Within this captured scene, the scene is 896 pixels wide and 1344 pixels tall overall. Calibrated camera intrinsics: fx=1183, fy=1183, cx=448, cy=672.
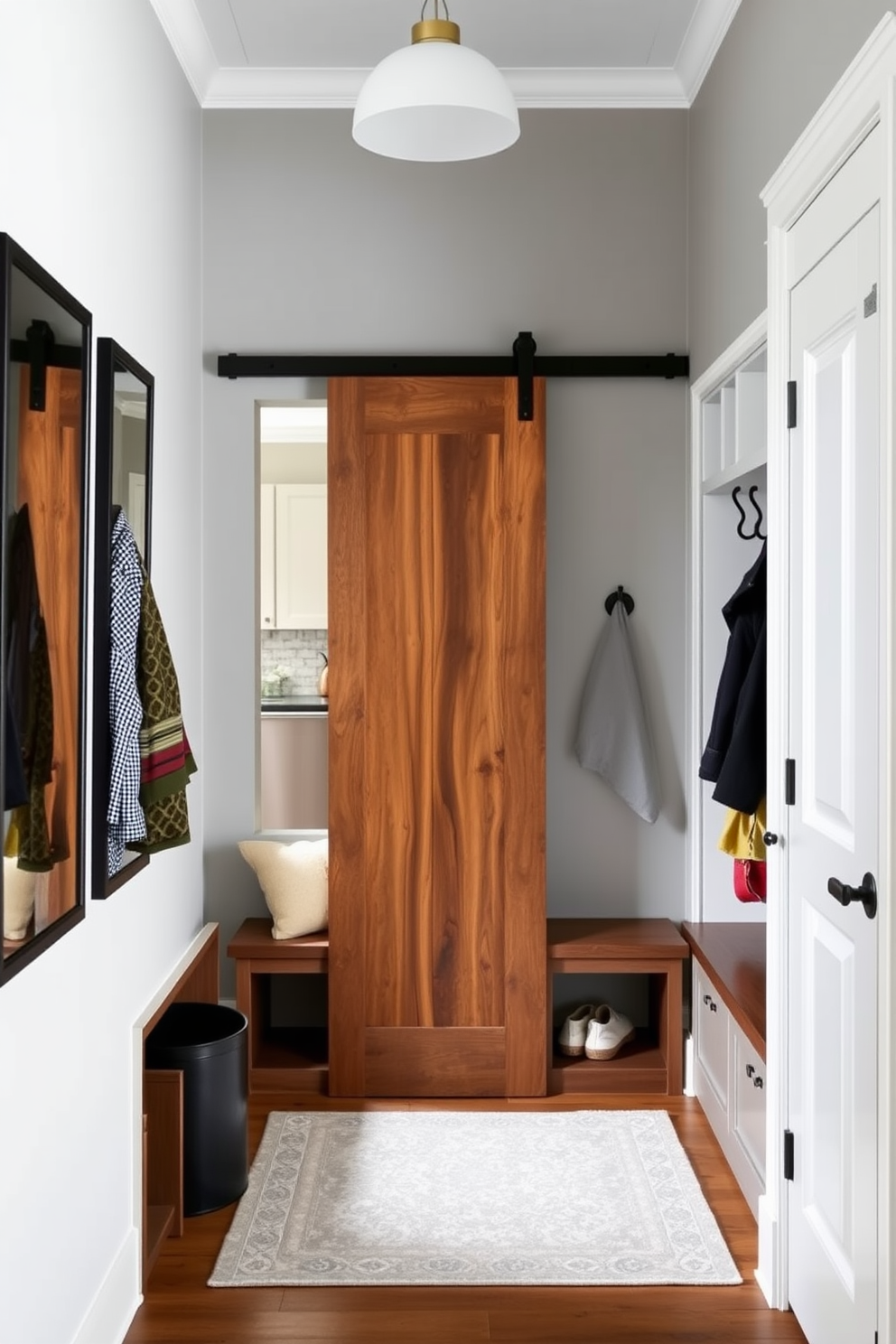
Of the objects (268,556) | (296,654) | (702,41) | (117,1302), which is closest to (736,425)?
(702,41)

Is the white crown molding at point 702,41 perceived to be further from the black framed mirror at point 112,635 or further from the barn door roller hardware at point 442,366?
the black framed mirror at point 112,635

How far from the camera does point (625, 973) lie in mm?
3576

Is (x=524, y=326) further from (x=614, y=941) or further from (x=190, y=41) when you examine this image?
(x=614, y=941)

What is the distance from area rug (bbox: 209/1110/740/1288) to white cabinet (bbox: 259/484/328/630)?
4.34 m

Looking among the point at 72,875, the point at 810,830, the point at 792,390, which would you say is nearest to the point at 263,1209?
the point at 72,875

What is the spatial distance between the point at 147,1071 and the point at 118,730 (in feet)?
3.02

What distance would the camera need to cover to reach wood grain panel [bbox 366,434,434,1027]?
3.47 m

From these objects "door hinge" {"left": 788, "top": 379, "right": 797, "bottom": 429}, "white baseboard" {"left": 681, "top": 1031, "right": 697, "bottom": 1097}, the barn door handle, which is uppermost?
"door hinge" {"left": 788, "top": 379, "right": 797, "bottom": 429}

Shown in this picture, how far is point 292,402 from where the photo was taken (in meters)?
3.69

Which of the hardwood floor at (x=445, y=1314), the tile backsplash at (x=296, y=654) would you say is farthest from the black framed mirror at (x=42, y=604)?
the tile backsplash at (x=296, y=654)

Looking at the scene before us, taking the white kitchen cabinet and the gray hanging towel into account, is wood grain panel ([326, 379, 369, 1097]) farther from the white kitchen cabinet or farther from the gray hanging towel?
the white kitchen cabinet

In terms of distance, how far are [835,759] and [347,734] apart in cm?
169

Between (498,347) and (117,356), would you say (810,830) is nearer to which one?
(117,356)

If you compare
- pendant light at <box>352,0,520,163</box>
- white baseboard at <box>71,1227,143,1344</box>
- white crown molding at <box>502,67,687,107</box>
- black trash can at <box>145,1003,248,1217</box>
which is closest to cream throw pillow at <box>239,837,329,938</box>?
black trash can at <box>145,1003,248,1217</box>
